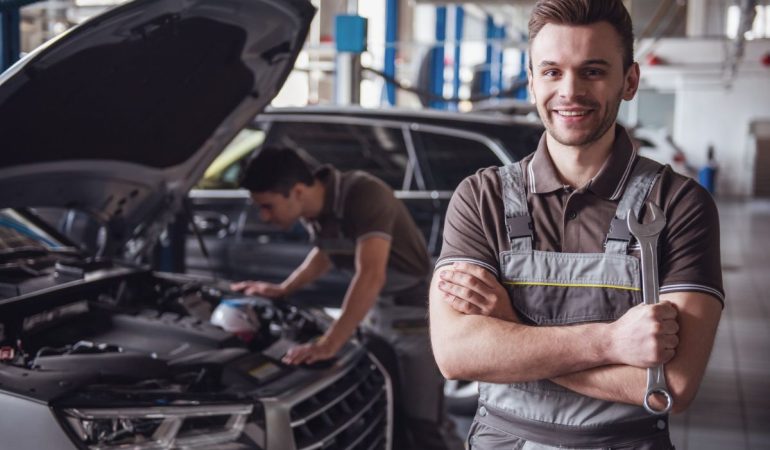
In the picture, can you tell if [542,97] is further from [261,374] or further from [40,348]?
[40,348]

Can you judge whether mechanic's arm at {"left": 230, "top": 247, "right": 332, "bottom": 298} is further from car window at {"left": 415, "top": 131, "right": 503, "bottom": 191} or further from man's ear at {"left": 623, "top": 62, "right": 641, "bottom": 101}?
man's ear at {"left": 623, "top": 62, "right": 641, "bottom": 101}

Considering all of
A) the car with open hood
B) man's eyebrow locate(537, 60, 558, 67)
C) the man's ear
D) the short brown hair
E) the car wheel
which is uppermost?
the short brown hair

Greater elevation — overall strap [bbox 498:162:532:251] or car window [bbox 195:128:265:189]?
overall strap [bbox 498:162:532:251]

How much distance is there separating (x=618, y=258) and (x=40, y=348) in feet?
5.49

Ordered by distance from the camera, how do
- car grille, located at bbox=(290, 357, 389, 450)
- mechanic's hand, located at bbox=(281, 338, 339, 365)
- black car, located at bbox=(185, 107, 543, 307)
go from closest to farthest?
1. car grille, located at bbox=(290, 357, 389, 450)
2. mechanic's hand, located at bbox=(281, 338, 339, 365)
3. black car, located at bbox=(185, 107, 543, 307)

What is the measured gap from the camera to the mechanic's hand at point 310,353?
7.85 feet

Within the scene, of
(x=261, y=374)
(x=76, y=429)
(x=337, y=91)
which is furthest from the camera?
(x=337, y=91)

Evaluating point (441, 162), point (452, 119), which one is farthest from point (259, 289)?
point (452, 119)

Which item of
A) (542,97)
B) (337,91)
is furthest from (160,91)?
(337,91)

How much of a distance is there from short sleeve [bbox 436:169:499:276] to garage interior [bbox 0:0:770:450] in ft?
3.21

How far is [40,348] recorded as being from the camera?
2.28 m

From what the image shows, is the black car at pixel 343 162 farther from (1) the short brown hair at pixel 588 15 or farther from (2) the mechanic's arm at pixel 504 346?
(2) the mechanic's arm at pixel 504 346

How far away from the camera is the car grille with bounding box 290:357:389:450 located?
83.7 inches

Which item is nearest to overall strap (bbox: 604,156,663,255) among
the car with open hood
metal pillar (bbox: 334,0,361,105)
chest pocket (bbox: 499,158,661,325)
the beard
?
chest pocket (bbox: 499,158,661,325)
